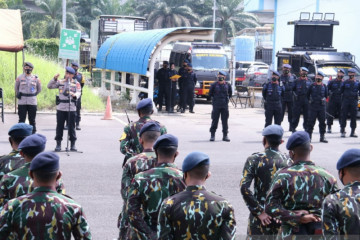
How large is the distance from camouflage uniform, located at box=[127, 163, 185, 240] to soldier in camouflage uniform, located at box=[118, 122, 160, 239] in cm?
62

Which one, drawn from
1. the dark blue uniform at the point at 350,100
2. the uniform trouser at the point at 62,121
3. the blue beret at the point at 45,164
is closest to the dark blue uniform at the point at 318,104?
the dark blue uniform at the point at 350,100

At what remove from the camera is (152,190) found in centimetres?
554

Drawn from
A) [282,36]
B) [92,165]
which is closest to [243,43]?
[282,36]

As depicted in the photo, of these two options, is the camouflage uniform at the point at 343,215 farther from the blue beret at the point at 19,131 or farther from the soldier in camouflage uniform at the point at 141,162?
the blue beret at the point at 19,131

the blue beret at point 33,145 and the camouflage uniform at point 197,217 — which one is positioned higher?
the blue beret at point 33,145

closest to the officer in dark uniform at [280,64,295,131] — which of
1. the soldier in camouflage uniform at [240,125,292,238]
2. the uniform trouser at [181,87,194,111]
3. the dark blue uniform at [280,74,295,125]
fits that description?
the dark blue uniform at [280,74,295,125]

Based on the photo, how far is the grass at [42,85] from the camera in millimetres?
25094

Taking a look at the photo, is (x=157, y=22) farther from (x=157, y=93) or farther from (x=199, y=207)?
(x=199, y=207)

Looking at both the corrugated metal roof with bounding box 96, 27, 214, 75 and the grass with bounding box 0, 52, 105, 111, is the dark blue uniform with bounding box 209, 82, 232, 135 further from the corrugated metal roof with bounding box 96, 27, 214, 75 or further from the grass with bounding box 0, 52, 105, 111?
the grass with bounding box 0, 52, 105, 111

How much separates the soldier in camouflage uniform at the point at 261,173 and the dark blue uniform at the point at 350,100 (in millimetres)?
14030

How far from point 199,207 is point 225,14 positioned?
6143 centimetres

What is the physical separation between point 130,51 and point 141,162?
21.5 meters

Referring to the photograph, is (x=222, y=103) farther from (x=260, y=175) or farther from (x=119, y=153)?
(x=260, y=175)

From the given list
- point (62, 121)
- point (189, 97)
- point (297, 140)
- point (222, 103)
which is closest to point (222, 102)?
point (222, 103)
